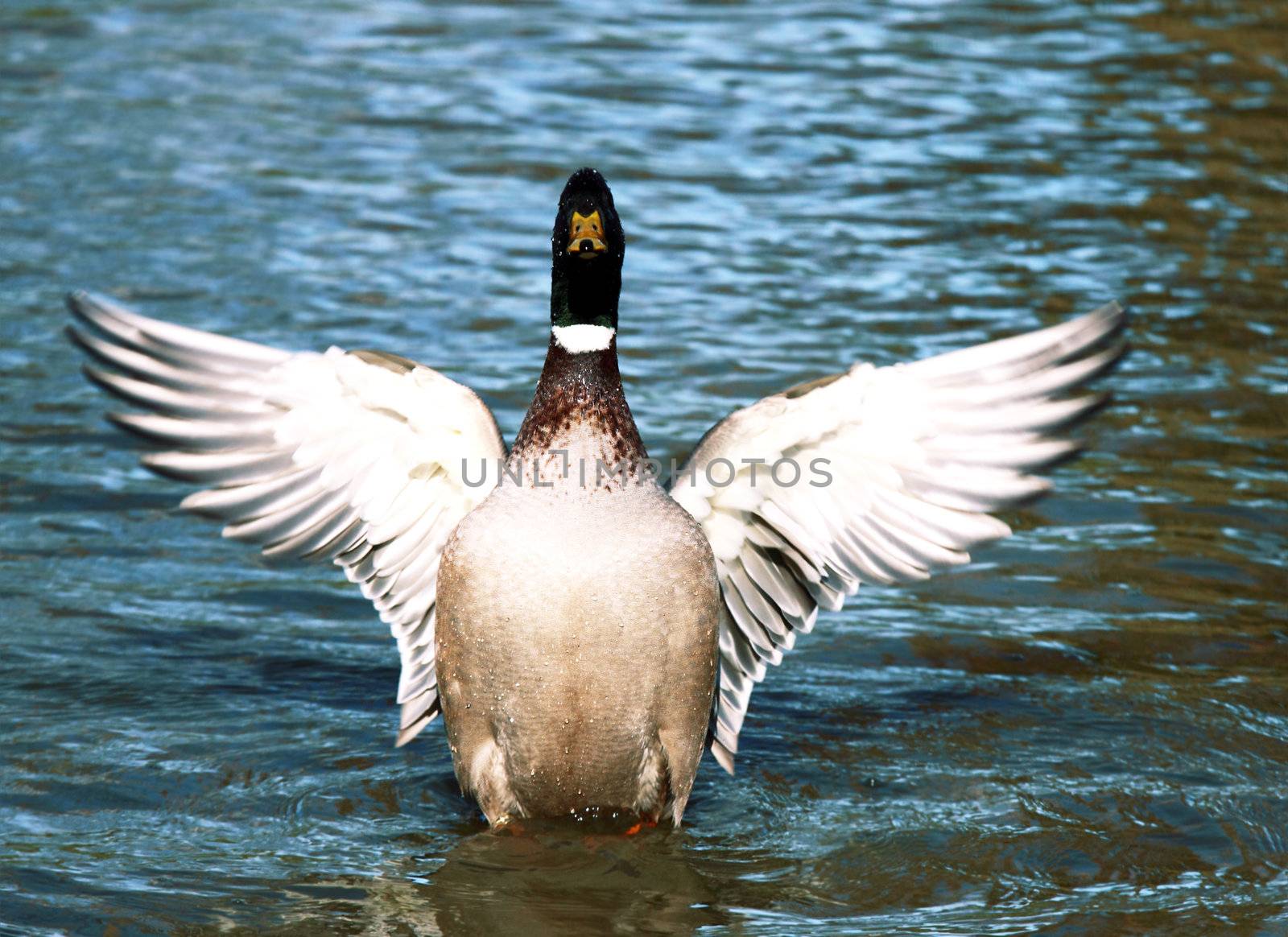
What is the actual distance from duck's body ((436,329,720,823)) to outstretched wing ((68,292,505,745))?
Answer: 321 mm

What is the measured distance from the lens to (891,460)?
640 centimetres

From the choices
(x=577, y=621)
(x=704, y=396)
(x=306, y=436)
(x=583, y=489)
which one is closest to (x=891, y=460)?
(x=583, y=489)

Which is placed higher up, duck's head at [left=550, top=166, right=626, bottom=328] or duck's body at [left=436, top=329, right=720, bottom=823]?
duck's head at [left=550, top=166, right=626, bottom=328]

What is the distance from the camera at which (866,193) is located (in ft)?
43.7

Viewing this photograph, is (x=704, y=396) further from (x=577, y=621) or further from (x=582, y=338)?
(x=577, y=621)

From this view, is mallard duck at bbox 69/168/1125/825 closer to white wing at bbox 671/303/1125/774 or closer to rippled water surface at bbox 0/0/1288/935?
white wing at bbox 671/303/1125/774

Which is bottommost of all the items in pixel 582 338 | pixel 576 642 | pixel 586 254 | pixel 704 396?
pixel 704 396

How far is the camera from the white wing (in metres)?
6.18

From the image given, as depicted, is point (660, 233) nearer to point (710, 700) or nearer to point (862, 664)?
point (862, 664)

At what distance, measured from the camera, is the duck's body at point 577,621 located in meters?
5.99

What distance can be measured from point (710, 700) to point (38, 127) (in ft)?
30.6

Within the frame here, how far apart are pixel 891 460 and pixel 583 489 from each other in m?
1.09

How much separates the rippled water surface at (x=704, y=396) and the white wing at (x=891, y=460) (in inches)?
36.4

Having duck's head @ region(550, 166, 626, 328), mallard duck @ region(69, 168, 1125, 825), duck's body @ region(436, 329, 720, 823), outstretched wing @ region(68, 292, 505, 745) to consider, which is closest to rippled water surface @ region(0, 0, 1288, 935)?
duck's body @ region(436, 329, 720, 823)
